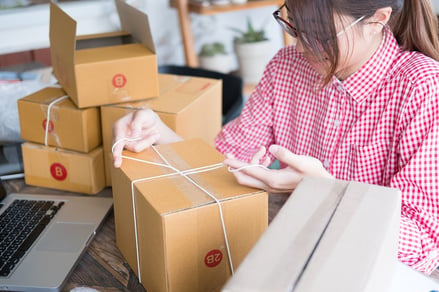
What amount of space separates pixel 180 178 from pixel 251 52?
271 centimetres

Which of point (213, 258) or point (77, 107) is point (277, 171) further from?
point (77, 107)

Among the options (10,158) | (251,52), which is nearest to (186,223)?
(10,158)

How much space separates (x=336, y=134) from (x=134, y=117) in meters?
0.49

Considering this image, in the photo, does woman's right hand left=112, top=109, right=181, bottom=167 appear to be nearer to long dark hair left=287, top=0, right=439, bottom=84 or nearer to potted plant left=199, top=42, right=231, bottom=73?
long dark hair left=287, top=0, right=439, bottom=84

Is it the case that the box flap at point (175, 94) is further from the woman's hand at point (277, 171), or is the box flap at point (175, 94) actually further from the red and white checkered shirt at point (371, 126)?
the woman's hand at point (277, 171)

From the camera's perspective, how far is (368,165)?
1.30 meters

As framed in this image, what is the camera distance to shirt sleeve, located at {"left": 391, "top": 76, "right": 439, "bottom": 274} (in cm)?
110

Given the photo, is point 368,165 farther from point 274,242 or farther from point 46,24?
point 46,24

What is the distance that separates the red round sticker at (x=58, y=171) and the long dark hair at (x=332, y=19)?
27.0 inches

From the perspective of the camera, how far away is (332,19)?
1.12 m

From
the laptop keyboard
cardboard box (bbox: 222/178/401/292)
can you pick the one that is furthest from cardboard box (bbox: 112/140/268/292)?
the laptop keyboard

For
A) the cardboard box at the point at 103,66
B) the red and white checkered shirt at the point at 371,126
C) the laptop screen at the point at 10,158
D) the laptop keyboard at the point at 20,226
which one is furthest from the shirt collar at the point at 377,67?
the laptop screen at the point at 10,158

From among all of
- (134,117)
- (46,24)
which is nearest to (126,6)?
(134,117)

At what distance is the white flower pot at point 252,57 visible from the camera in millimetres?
3578
